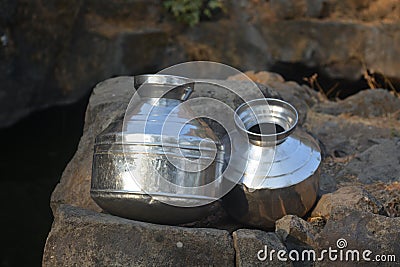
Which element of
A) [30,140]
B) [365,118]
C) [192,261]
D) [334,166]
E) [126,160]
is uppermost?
[126,160]

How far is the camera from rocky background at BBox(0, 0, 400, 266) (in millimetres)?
6879

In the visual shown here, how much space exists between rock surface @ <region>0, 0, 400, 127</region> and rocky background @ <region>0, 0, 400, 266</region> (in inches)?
0.5


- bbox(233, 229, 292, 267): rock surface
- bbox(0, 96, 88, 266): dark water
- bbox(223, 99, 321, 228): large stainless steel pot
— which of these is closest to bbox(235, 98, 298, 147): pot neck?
bbox(223, 99, 321, 228): large stainless steel pot

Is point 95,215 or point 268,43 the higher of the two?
point 95,215

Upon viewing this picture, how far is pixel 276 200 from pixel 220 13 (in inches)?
227

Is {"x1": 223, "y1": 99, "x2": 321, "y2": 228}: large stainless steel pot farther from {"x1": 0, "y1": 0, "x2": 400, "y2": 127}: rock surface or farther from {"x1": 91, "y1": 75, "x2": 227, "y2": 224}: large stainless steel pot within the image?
{"x1": 0, "y1": 0, "x2": 400, "y2": 127}: rock surface

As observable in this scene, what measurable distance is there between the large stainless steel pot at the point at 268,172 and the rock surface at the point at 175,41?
15.1 ft

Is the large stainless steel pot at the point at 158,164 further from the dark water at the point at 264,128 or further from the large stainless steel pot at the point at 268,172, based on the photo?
the dark water at the point at 264,128

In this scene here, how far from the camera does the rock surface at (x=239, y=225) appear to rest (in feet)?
8.64

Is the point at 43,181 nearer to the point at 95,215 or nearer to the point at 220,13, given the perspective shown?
the point at 220,13

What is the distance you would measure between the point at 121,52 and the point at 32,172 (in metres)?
2.02

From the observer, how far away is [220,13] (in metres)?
8.53

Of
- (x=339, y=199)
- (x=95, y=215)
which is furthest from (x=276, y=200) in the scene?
(x=95, y=215)

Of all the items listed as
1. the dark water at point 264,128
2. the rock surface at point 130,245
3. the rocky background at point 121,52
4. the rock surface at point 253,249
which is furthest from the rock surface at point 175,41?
the rock surface at point 253,249
